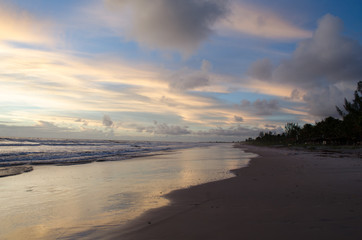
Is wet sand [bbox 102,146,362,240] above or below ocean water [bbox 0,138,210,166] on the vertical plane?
above

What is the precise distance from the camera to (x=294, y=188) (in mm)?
8930

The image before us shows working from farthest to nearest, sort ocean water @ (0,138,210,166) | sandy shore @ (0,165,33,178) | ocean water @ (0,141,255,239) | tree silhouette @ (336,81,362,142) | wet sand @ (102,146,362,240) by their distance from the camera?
tree silhouette @ (336,81,362,142)
ocean water @ (0,138,210,166)
sandy shore @ (0,165,33,178)
ocean water @ (0,141,255,239)
wet sand @ (102,146,362,240)

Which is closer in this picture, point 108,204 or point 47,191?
point 108,204

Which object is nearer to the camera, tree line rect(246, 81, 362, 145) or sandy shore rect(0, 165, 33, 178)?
sandy shore rect(0, 165, 33, 178)

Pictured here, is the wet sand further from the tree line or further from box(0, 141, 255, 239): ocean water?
the tree line

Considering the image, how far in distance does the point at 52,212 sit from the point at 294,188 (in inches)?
325

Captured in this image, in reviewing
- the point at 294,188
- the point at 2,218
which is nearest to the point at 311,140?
the point at 294,188

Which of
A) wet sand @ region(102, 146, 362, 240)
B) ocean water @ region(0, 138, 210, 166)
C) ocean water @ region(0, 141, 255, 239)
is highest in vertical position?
wet sand @ region(102, 146, 362, 240)

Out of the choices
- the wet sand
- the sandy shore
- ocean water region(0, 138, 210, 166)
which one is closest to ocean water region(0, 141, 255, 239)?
the wet sand

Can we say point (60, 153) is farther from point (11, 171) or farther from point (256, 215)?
point (256, 215)

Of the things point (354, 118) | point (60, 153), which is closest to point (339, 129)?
point (354, 118)

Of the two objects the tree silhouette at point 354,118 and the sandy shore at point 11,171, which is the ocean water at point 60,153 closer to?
the sandy shore at point 11,171

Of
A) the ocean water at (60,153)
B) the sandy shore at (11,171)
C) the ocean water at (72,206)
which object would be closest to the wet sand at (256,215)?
the ocean water at (72,206)

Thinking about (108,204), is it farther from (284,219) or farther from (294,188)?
(294,188)
